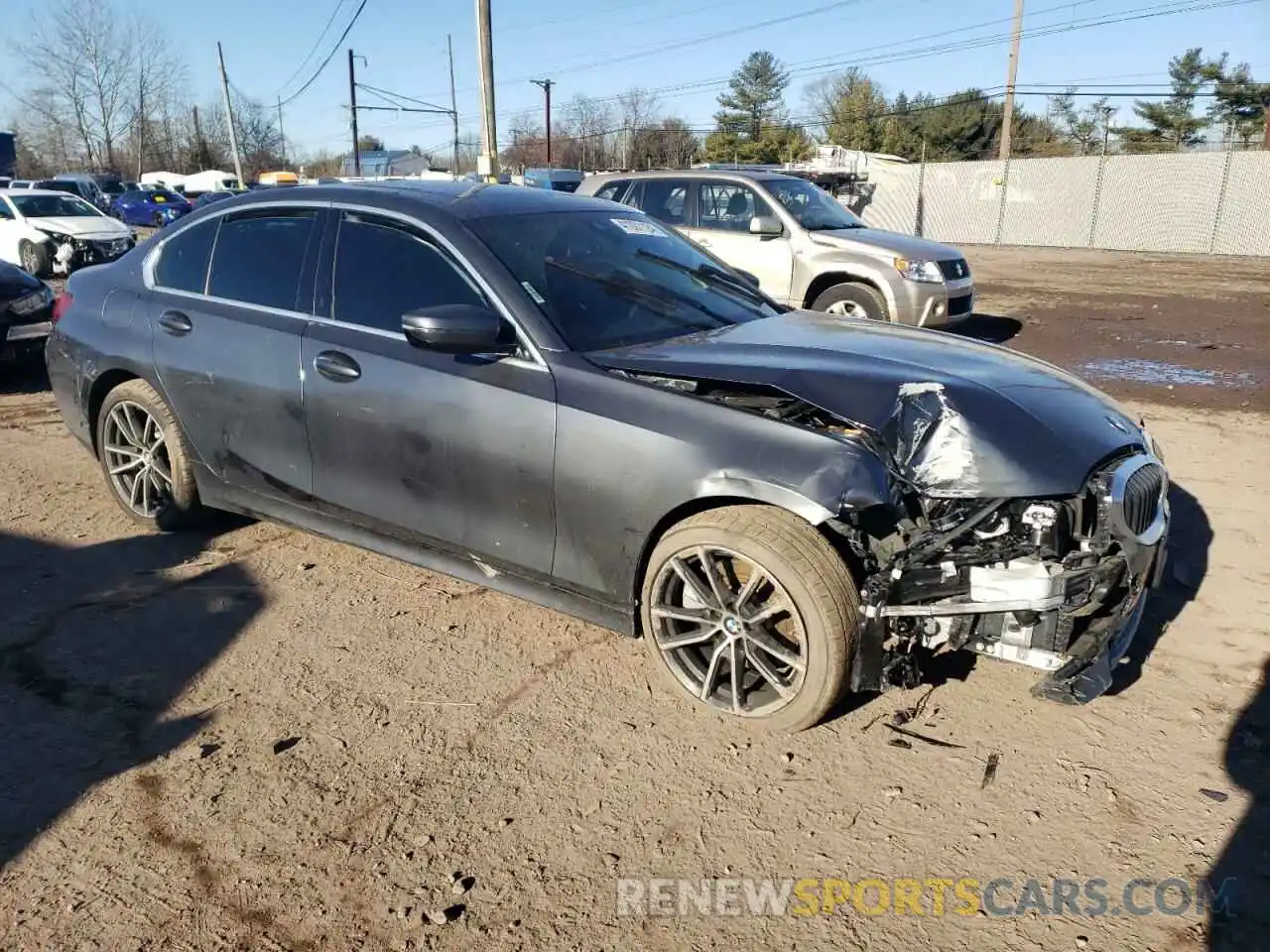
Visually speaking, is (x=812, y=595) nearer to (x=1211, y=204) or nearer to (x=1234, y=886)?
(x=1234, y=886)

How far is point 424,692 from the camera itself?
3.41m

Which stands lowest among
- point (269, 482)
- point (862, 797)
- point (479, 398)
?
A: point (862, 797)

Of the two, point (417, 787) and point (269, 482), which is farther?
point (269, 482)

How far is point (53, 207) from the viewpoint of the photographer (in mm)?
18609

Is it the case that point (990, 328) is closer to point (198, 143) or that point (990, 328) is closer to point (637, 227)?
point (637, 227)

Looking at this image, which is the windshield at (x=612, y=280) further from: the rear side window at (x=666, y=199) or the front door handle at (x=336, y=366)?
the rear side window at (x=666, y=199)

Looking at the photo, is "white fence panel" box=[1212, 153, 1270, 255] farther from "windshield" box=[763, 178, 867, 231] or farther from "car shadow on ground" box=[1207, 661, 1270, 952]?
"car shadow on ground" box=[1207, 661, 1270, 952]

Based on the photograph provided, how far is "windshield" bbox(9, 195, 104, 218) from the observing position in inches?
714

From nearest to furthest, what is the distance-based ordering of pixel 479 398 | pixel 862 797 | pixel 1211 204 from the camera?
pixel 862 797 → pixel 479 398 → pixel 1211 204

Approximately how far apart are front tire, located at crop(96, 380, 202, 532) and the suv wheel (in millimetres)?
6747

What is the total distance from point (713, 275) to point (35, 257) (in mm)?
17641

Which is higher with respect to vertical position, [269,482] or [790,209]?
[790,209]

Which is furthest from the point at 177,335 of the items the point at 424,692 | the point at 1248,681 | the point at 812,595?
the point at 1248,681

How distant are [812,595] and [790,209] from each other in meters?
7.89
